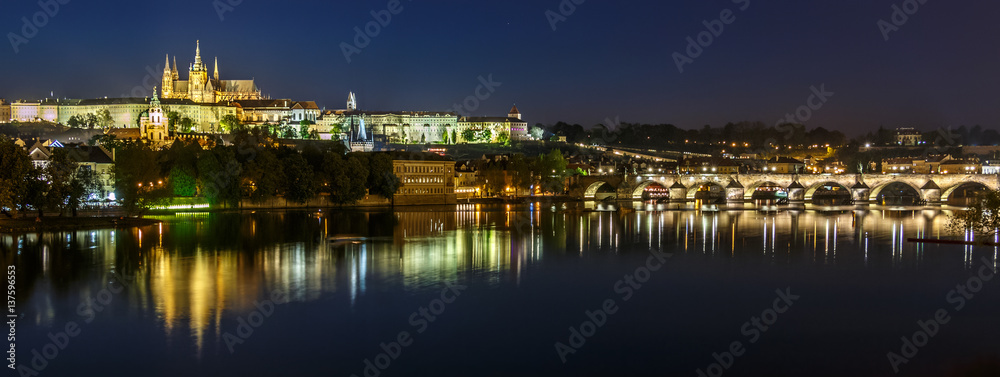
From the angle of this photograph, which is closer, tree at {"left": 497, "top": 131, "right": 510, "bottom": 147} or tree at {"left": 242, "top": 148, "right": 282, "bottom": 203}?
tree at {"left": 242, "top": 148, "right": 282, "bottom": 203}

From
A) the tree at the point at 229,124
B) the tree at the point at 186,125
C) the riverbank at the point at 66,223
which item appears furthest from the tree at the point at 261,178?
the tree at the point at 229,124

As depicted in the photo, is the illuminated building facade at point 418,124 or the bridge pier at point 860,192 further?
the illuminated building facade at point 418,124

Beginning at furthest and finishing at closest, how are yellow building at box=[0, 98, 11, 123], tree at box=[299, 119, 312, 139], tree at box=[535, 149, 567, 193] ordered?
yellow building at box=[0, 98, 11, 123] → tree at box=[299, 119, 312, 139] → tree at box=[535, 149, 567, 193]

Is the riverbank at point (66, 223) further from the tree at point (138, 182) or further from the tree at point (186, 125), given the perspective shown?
the tree at point (186, 125)

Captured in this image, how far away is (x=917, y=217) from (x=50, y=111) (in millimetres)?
101009

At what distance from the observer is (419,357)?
12.6 metres

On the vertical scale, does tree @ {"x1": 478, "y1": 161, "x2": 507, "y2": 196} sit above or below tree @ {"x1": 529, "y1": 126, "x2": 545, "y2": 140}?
below

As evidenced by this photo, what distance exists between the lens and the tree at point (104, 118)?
102250 mm

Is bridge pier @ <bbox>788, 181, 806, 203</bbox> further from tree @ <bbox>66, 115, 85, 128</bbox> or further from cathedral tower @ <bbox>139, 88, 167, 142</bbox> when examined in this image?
tree @ <bbox>66, 115, 85, 128</bbox>

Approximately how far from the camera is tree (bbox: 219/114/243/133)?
328ft

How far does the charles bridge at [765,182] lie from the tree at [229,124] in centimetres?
5042

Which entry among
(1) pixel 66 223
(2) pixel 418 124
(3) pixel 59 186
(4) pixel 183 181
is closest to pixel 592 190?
(4) pixel 183 181

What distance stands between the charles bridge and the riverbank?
36.8 metres

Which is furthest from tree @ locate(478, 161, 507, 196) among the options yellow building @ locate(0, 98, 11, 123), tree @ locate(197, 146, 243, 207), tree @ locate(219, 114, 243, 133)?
yellow building @ locate(0, 98, 11, 123)
